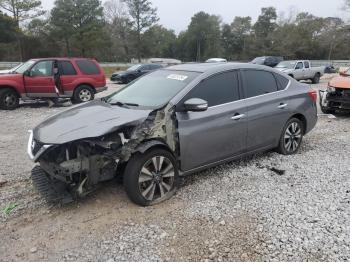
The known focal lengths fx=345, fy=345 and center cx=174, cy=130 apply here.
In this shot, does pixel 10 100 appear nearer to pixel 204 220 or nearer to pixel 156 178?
pixel 156 178

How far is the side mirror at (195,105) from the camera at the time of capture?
13.9 ft

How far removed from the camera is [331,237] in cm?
A: 355

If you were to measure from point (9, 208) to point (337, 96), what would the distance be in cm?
849

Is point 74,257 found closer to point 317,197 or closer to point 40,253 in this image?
point 40,253

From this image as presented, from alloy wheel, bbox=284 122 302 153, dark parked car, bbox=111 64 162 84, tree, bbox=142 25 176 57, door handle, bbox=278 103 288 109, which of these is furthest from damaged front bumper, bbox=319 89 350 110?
tree, bbox=142 25 176 57

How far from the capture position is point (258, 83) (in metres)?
5.44

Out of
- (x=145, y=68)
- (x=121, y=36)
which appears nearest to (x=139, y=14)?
(x=121, y=36)

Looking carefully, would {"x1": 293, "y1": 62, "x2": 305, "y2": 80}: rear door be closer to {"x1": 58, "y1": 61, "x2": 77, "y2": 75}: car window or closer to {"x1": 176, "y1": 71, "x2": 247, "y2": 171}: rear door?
{"x1": 58, "y1": 61, "x2": 77, "y2": 75}: car window

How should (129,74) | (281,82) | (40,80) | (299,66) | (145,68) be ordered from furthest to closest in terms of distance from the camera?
(145,68)
(129,74)
(299,66)
(40,80)
(281,82)

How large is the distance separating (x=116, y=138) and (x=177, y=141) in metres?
0.78

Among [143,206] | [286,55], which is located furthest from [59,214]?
[286,55]

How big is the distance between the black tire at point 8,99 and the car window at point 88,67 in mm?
Result: 2501

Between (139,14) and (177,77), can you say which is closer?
(177,77)

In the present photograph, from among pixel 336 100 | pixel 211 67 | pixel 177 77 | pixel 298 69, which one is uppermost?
pixel 211 67
